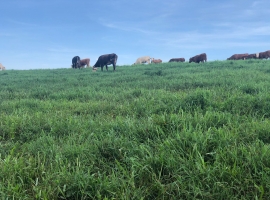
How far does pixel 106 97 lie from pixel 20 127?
2.63 meters

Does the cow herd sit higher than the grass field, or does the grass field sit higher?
the cow herd

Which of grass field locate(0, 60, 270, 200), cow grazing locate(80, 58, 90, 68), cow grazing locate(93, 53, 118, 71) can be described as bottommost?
grass field locate(0, 60, 270, 200)

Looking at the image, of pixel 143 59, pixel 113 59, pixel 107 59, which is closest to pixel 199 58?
pixel 113 59

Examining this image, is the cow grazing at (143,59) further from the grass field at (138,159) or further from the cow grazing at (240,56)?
the grass field at (138,159)

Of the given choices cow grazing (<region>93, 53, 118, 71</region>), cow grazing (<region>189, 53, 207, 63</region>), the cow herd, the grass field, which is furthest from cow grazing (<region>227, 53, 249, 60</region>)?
the grass field

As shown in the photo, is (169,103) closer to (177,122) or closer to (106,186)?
(177,122)

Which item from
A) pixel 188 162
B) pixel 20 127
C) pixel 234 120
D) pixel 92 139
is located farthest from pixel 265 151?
pixel 20 127

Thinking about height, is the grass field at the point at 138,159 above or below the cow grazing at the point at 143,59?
below

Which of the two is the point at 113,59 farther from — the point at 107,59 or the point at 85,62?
the point at 85,62

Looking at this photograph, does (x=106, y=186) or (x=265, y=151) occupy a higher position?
(x=265, y=151)

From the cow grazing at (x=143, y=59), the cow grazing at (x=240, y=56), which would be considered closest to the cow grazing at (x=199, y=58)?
the cow grazing at (x=240, y=56)

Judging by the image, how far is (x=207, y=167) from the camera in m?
2.16

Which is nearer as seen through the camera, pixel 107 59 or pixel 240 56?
pixel 107 59

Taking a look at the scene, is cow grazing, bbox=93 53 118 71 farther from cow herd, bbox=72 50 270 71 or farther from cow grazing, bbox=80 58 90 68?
cow grazing, bbox=80 58 90 68
